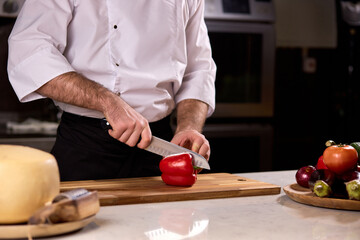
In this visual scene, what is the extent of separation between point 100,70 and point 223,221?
808 mm

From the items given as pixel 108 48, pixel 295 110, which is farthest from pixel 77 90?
pixel 295 110

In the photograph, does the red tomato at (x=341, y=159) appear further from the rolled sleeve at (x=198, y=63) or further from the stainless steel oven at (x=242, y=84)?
the stainless steel oven at (x=242, y=84)

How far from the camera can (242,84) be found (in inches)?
126

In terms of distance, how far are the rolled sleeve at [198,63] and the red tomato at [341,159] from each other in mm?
695

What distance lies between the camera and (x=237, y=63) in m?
3.17

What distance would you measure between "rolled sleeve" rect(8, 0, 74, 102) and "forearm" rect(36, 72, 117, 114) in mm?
22

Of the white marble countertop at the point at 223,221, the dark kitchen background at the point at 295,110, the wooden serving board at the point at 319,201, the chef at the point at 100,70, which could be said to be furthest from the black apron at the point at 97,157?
the dark kitchen background at the point at 295,110

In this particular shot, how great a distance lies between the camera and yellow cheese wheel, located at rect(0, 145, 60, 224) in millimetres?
950

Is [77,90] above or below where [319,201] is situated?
above

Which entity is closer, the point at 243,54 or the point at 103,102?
the point at 103,102

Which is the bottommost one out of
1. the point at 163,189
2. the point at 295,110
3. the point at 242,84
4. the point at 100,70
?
the point at 295,110

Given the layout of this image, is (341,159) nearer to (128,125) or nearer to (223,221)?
(223,221)

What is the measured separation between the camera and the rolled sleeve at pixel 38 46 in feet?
5.37

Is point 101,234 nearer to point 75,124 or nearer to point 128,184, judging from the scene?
point 128,184
